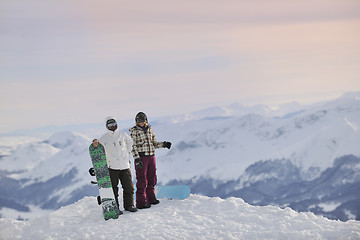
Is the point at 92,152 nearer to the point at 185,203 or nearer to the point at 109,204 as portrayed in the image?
the point at 109,204

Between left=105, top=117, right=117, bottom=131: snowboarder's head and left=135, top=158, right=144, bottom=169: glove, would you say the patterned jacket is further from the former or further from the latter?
left=105, top=117, right=117, bottom=131: snowboarder's head

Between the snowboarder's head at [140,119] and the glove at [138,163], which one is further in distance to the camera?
the snowboarder's head at [140,119]

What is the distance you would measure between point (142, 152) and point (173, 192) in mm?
2444

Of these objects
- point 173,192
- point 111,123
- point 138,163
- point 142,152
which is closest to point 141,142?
point 142,152

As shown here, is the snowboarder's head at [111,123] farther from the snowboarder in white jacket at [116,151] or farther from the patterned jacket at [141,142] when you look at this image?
the patterned jacket at [141,142]

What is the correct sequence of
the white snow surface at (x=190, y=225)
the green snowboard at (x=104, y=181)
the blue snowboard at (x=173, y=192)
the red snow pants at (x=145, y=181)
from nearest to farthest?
the white snow surface at (x=190, y=225)
the green snowboard at (x=104, y=181)
the red snow pants at (x=145, y=181)
the blue snowboard at (x=173, y=192)

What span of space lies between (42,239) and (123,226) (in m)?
2.21

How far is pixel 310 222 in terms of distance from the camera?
33.1 feet

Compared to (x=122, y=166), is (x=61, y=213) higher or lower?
lower

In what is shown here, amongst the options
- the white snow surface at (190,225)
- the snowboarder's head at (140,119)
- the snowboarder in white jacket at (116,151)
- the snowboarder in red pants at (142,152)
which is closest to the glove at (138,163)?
the snowboarder in red pants at (142,152)

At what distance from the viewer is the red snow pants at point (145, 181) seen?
1238cm

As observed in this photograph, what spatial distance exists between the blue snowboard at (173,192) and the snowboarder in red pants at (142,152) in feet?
3.94

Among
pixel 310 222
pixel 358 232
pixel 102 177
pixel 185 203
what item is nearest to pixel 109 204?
pixel 102 177

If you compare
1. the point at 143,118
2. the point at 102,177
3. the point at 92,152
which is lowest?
the point at 102,177
